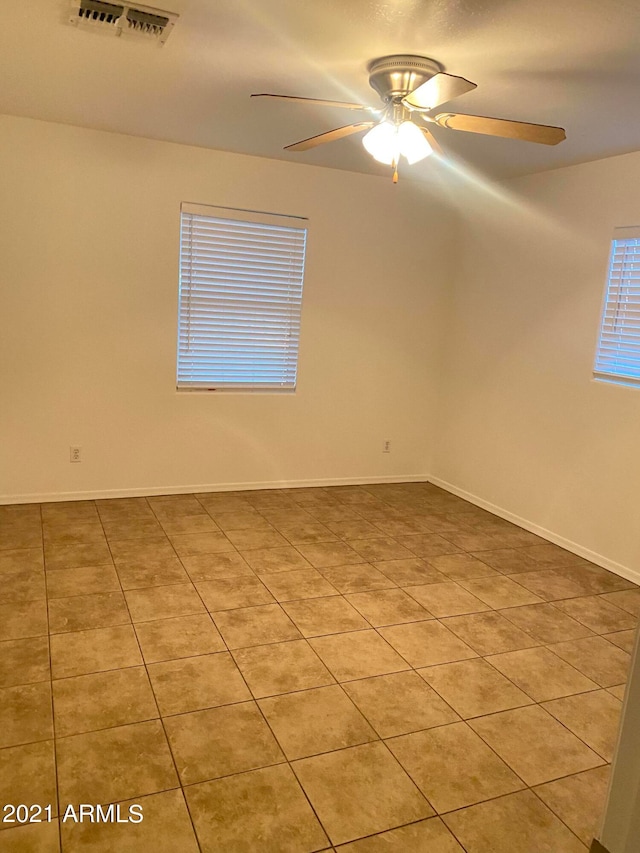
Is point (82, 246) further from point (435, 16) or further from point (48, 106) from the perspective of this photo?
point (435, 16)

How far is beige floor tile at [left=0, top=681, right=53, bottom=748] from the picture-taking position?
2.14 m

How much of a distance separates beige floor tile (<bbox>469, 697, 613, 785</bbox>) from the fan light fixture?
7.46ft

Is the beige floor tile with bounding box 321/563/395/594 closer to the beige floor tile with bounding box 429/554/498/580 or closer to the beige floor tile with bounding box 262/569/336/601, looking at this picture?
the beige floor tile with bounding box 262/569/336/601

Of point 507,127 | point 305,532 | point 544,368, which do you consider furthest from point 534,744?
point 544,368

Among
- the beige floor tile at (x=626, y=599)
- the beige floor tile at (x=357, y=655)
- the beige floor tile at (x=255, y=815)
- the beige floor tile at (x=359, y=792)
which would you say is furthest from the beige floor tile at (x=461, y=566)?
the beige floor tile at (x=255, y=815)

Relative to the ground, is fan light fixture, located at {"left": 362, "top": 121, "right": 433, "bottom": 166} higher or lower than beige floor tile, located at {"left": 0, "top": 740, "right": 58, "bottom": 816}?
higher

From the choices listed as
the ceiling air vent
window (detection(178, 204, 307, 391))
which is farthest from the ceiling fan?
window (detection(178, 204, 307, 391))

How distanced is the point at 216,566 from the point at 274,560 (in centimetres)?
34

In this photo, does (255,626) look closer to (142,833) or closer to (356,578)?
(356,578)

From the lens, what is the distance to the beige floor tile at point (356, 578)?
3477mm

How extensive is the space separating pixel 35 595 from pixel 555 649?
248 cm

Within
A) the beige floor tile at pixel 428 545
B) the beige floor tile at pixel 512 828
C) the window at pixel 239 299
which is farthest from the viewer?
the window at pixel 239 299

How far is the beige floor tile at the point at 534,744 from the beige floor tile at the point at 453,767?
5 centimetres

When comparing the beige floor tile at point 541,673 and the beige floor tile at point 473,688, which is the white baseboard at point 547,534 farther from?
the beige floor tile at point 473,688
